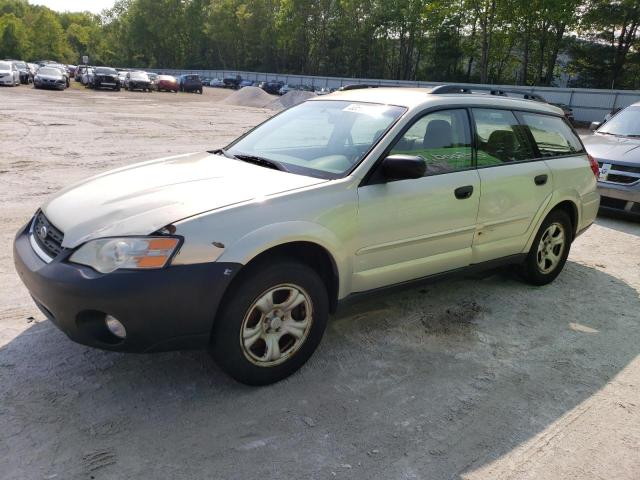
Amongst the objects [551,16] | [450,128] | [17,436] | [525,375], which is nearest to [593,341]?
[525,375]

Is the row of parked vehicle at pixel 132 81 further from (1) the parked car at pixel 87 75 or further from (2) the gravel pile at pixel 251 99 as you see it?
(2) the gravel pile at pixel 251 99

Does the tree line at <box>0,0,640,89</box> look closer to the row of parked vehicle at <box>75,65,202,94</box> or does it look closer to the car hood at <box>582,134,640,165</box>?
the row of parked vehicle at <box>75,65,202,94</box>

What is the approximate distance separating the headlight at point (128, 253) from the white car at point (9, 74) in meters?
38.7

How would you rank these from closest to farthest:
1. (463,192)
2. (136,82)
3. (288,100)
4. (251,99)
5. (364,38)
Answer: (463,192), (288,100), (251,99), (136,82), (364,38)

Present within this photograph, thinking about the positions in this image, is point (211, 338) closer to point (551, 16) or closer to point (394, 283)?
point (394, 283)

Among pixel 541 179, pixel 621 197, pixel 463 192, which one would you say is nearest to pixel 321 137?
pixel 463 192

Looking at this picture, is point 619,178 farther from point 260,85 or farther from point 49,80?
point 260,85

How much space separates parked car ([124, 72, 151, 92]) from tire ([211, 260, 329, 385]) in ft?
145

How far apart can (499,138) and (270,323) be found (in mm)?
2578

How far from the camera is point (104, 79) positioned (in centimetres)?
3947

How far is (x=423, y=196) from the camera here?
12.0 feet

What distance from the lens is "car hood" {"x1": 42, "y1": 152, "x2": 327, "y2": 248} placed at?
2.78 metres

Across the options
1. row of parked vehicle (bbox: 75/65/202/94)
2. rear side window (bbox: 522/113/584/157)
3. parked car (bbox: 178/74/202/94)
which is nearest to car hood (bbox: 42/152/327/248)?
rear side window (bbox: 522/113/584/157)

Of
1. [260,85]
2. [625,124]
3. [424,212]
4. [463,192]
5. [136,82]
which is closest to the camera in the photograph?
[424,212]
